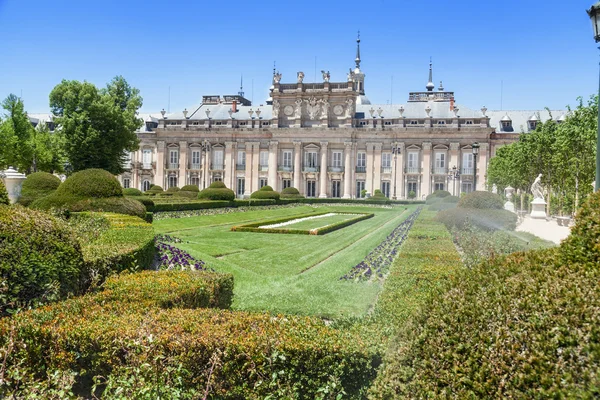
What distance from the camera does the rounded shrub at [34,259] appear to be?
5.05 metres

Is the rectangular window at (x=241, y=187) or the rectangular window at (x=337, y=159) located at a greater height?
A: the rectangular window at (x=337, y=159)

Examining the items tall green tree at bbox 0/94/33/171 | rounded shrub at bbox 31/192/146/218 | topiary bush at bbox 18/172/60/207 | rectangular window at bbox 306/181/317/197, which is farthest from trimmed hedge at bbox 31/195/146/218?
rectangular window at bbox 306/181/317/197

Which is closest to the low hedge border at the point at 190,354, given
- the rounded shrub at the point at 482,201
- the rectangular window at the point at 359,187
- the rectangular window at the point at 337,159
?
the rounded shrub at the point at 482,201

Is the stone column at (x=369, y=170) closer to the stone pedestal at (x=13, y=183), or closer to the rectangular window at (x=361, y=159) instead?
the rectangular window at (x=361, y=159)

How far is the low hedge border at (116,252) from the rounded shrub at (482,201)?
14835 mm

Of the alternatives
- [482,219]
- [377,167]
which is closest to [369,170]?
[377,167]

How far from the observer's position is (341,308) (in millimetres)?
7410

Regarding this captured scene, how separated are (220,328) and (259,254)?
8.52m

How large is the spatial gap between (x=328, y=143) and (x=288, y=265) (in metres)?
47.1

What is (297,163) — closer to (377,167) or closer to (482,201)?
(377,167)

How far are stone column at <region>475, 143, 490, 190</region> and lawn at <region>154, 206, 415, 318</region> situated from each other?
38.2 meters

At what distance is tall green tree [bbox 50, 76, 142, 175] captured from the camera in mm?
33562

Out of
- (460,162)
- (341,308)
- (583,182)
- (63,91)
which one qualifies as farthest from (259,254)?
(460,162)

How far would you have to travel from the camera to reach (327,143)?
57531 millimetres
